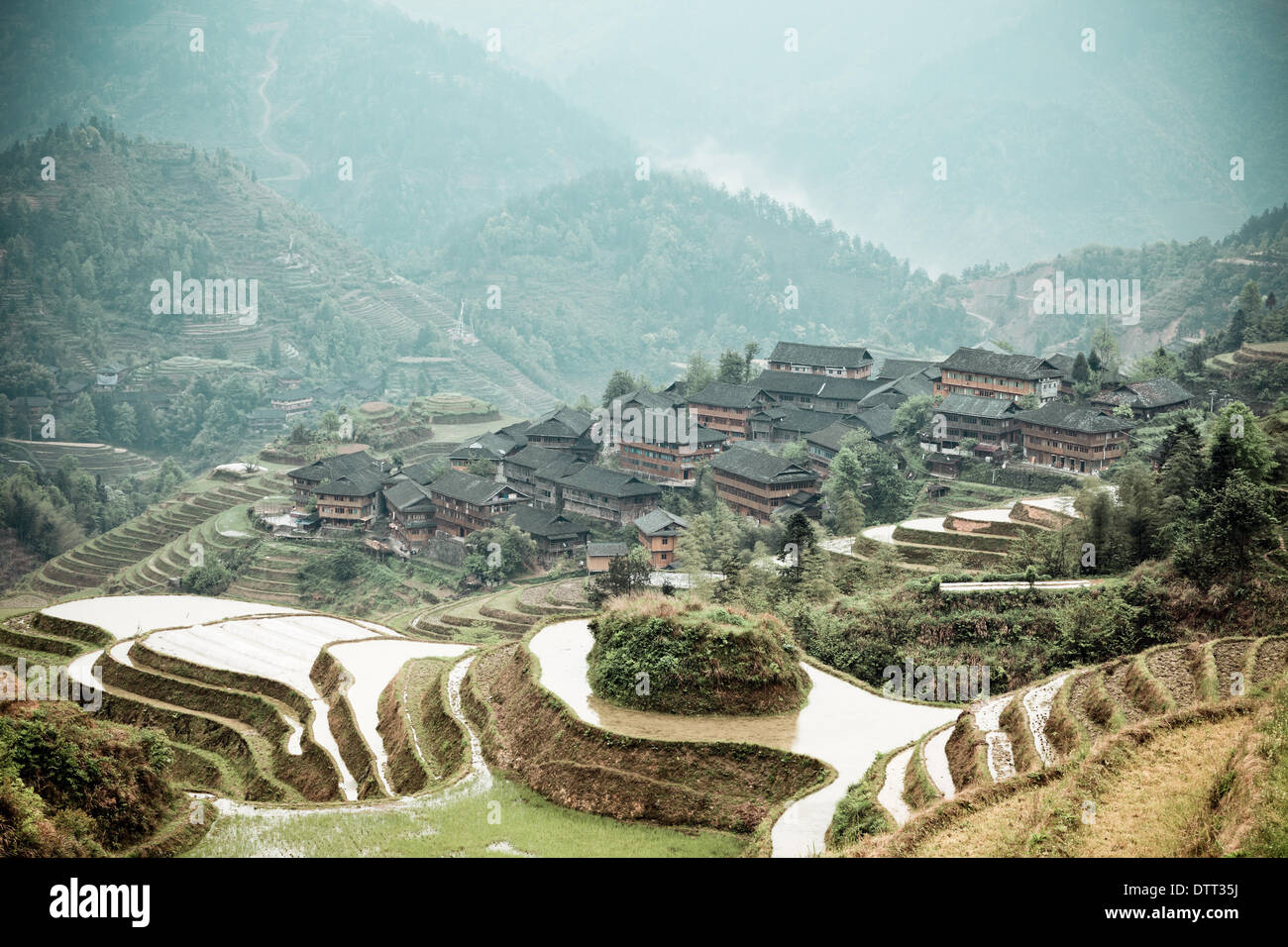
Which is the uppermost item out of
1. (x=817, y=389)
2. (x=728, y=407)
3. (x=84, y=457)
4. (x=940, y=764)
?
(x=817, y=389)

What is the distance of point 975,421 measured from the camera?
35.0 m

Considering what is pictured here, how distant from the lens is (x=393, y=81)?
6826 inches

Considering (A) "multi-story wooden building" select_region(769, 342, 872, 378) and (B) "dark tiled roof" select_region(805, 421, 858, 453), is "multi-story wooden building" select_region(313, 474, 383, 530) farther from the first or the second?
(A) "multi-story wooden building" select_region(769, 342, 872, 378)

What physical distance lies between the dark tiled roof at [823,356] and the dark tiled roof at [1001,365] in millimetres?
5680

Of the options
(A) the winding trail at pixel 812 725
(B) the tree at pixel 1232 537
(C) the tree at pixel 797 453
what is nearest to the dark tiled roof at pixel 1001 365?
(C) the tree at pixel 797 453

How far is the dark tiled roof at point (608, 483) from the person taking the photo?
3759 cm

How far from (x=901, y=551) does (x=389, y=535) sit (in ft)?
72.5

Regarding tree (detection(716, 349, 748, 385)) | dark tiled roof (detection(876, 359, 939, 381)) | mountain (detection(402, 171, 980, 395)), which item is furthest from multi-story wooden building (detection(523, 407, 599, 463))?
mountain (detection(402, 171, 980, 395))

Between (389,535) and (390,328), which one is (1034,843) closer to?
(389,535)

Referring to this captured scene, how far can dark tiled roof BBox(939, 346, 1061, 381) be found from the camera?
3700cm

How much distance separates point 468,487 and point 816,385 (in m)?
14.3

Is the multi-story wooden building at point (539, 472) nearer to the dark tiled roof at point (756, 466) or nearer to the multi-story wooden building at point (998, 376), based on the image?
the dark tiled roof at point (756, 466)

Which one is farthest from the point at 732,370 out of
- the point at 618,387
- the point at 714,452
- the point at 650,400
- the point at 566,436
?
the point at 566,436

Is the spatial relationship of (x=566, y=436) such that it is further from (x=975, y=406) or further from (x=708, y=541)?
(x=975, y=406)
